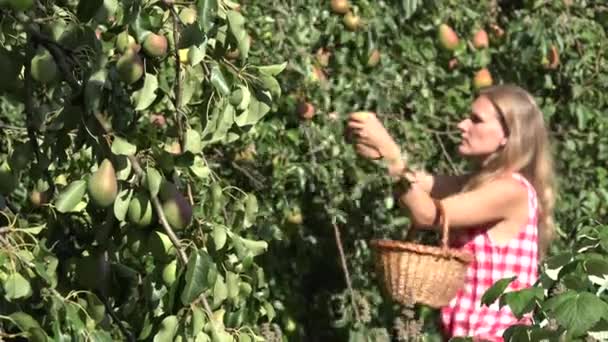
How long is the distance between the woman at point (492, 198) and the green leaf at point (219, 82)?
834 mm

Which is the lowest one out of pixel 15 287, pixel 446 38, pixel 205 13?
pixel 446 38

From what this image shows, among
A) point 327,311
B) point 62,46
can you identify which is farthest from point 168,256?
point 327,311

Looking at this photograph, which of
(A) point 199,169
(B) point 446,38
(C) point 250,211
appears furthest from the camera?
(B) point 446,38

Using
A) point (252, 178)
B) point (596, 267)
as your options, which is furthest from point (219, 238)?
point (252, 178)

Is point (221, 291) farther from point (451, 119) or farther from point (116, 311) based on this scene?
point (451, 119)

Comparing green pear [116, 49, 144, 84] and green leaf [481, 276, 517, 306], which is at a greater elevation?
green pear [116, 49, 144, 84]

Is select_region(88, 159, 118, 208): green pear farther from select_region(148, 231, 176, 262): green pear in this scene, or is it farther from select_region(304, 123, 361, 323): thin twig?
select_region(304, 123, 361, 323): thin twig

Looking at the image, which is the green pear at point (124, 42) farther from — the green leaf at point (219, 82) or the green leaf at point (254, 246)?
the green leaf at point (254, 246)

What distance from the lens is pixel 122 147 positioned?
172 centimetres

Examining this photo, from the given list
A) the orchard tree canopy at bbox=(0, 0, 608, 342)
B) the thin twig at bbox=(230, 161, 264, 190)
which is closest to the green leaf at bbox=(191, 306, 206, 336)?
the orchard tree canopy at bbox=(0, 0, 608, 342)

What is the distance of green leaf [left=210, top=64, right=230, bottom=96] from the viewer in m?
1.88

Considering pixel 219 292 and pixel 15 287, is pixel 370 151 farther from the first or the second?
pixel 15 287

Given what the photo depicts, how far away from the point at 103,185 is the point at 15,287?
17 cm

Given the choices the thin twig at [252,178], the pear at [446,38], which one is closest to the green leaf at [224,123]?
the thin twig at [252,178]
